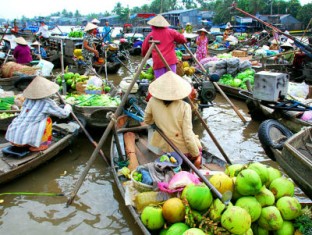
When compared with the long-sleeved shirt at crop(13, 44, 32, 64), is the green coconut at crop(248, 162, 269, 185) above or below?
below

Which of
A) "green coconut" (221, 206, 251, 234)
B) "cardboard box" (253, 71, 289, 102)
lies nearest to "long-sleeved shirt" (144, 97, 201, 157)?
"green coconut" (221, 206, 251, 234)

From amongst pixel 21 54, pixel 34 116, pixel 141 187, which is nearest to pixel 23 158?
pixel 34 116

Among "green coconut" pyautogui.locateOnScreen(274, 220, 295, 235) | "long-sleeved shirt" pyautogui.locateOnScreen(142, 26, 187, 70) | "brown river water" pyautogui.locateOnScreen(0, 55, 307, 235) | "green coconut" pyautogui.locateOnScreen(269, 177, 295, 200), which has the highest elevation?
"long-sleeved shirt" pyautogui.locateOnScreen(142, 26, 187, 70)

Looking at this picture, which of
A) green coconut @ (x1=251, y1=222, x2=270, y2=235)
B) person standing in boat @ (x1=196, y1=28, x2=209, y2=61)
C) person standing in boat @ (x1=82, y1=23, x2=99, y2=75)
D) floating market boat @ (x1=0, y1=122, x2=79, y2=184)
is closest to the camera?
green coconut @ (x1=251, y1=222, x2=270, y2=235)

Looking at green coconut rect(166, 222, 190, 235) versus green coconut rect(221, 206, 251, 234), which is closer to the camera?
green coconut rect(221, 206, 251, 234)

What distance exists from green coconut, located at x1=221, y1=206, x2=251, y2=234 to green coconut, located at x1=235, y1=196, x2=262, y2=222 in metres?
0.11

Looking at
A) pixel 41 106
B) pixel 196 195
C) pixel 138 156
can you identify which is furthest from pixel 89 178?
pixel 196 195

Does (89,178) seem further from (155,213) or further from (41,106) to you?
(155,213)

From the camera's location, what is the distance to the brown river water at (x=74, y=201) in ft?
12.6

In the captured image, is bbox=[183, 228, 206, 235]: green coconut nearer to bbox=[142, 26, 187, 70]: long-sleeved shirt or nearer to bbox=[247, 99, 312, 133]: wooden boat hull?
bbox=[142, 26, 187, 70]: long-sleeved shirt

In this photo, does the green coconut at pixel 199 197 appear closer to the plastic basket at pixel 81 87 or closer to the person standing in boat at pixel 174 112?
the person standing in boat at pixel 174 112

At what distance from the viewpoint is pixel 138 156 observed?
468 centimetres

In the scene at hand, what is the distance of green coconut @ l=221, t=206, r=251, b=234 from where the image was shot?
2400mm

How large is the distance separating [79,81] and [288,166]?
585 cm
